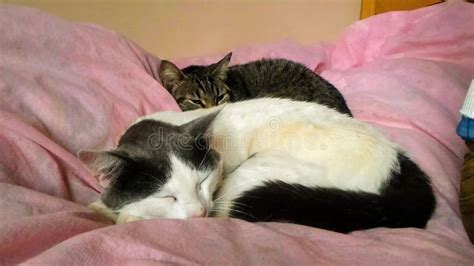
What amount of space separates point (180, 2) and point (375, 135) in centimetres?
117

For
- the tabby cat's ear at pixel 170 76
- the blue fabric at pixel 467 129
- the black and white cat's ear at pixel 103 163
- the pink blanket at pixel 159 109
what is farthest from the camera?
the tabby cat's ear at pixel 170 76

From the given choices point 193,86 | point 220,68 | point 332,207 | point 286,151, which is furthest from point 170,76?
point 332,207

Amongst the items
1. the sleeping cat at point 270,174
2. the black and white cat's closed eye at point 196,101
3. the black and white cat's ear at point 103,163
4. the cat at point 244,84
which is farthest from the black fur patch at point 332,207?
the black and white cat's closed eye at point 196,101

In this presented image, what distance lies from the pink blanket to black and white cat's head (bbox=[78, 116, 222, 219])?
0.07m

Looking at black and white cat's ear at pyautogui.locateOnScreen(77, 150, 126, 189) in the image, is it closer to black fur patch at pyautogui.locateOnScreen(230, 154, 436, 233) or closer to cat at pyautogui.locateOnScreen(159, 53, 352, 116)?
black fur patch at pyautogui.locateOnScreen(230, 154, 436, 233)

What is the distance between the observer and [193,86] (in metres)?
1.57

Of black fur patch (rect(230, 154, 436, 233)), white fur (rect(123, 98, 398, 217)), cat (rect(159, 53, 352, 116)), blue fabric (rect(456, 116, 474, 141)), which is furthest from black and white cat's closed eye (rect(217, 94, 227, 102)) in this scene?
blue fabric (rect(456, 116, 474, 141))

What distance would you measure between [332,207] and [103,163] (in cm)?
48

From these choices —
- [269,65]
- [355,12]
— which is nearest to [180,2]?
[269,65]

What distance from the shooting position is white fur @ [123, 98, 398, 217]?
96 cm

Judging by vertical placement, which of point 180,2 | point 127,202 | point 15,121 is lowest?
point 127,202

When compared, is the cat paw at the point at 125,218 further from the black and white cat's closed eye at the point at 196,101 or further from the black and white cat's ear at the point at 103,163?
the black and white cat's closed eye at the point at 196,101

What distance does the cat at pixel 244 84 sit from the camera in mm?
1562

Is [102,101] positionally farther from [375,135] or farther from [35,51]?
[375,135]
